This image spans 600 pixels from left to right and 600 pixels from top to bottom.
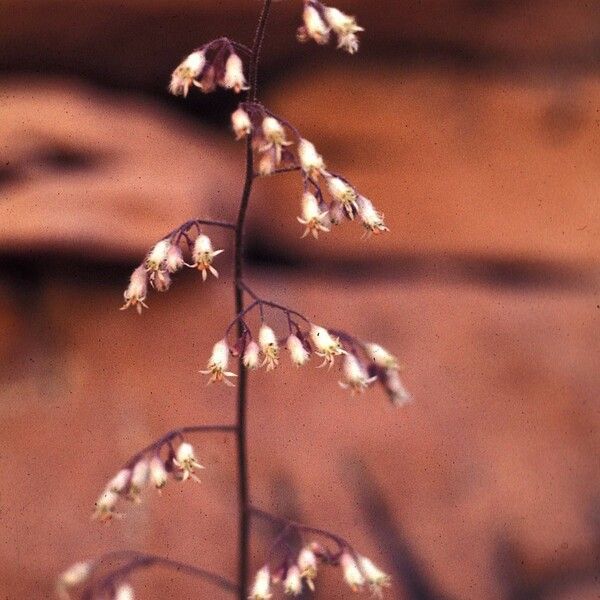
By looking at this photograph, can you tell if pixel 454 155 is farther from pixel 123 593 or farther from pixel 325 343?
pixel 123 593

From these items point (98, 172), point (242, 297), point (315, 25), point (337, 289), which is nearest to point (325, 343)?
point (242, 297)

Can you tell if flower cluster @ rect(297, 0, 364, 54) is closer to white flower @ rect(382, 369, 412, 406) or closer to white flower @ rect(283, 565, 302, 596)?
white flower @ rect(382, 369, 412, 406)

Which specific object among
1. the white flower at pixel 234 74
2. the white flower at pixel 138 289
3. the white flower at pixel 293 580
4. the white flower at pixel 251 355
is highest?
the white flower at pixel 234 74

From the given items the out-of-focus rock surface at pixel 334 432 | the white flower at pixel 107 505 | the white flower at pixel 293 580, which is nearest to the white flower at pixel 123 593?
the white flower at pixel 107 505

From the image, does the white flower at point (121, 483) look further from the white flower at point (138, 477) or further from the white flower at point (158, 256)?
the white flower at point (158, 256)

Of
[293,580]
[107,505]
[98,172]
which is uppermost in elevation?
[98,172]

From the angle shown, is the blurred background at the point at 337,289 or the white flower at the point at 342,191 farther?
the blurred background at the point at 337,289

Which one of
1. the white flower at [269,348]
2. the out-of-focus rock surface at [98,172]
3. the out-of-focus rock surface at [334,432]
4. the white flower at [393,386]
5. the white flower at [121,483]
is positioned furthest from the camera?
the out-of-focus rock surface at [98,172]

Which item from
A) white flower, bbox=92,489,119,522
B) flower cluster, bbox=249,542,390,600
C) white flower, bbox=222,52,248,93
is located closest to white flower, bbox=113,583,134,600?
white flower, bbox=92,489,119,522
